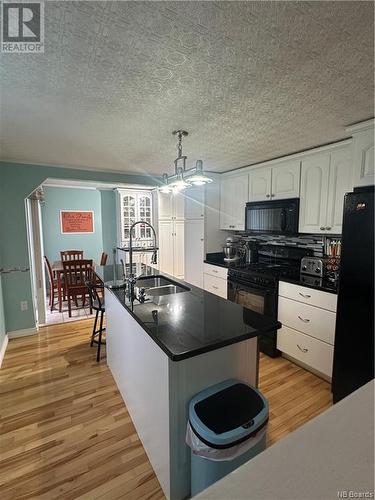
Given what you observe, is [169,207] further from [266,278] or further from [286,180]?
[266,278]

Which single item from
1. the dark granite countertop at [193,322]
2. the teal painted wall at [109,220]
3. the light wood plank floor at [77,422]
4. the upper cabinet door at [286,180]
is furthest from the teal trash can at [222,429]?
the teal painted wall at [109,220]

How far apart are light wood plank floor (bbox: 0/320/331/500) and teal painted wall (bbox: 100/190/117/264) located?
129 inches

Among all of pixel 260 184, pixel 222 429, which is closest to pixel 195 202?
pixel 260 184

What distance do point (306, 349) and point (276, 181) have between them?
190 cm

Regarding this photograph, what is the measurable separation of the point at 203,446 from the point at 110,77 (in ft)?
6.16

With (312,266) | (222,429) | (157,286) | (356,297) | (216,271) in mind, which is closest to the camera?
(222,429)

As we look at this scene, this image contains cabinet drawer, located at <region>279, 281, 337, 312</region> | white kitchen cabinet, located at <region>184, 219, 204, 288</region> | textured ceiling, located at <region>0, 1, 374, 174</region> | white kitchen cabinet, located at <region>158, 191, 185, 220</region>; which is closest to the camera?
textured ceiling, located at <region>0, 1, 374, 174</region>

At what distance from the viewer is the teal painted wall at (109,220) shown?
5789 mm

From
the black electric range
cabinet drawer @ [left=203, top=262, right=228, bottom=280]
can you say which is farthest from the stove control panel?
cabinet drawer @ [left=203, top=262, right=228, bottom=280]

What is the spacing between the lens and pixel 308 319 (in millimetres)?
2406

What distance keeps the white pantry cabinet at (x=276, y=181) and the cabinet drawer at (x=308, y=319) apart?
1.21 m

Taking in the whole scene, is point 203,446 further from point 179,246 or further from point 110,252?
point 110,252

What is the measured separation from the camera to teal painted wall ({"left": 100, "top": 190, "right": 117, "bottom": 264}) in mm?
5789

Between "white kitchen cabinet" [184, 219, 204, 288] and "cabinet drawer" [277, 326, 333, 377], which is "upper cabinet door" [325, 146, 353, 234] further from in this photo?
"white kitchen cabinet" [184, 219, 204, 288]
